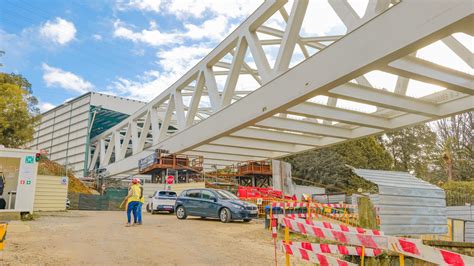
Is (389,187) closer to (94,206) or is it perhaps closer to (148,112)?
(94,206)

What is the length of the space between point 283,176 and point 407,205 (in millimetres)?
17277

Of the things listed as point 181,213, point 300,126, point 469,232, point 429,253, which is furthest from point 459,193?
point 429,253

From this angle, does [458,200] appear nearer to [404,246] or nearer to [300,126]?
[300,126]

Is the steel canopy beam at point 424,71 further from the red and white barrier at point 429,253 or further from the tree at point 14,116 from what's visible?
the tree at point 14,116

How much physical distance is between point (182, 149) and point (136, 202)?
10516mm

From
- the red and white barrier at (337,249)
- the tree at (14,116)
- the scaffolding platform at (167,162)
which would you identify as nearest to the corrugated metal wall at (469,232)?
the red and white barrier at (337,249)

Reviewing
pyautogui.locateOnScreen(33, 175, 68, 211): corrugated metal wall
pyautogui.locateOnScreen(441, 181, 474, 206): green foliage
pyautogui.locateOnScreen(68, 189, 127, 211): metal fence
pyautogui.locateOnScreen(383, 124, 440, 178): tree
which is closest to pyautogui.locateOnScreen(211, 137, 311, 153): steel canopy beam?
pyautogui.locateOnScreen(33, 175, 68, 211): corrugated metal wall

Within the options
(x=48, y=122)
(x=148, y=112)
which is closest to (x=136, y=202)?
(x=148, y=112)

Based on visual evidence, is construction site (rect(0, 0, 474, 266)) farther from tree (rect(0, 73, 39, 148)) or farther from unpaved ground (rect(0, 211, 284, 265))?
tree (rect(0, 73, 39, 148))

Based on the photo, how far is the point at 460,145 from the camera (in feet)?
134

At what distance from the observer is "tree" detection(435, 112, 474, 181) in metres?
38.7

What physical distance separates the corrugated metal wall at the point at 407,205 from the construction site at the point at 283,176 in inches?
1.4

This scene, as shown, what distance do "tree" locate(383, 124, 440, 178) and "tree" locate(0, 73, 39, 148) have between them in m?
38.6

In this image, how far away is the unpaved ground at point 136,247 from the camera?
7160 mm
